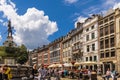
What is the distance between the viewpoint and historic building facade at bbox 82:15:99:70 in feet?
232

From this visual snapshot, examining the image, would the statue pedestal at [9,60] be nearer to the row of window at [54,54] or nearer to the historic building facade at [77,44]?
the historic building facade at [77,44]

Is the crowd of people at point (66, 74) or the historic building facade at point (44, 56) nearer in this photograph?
the crowd of people at point (66, 74)

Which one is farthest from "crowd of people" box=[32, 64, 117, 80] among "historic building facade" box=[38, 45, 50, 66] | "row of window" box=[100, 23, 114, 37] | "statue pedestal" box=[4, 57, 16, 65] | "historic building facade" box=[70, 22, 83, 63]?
"historic building facade" box=[38, 45, 50, 66]

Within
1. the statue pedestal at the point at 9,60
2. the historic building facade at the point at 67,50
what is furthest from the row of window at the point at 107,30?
the historic building facade at the point at 67,50

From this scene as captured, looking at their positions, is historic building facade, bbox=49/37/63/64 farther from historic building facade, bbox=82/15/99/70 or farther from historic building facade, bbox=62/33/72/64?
historic building facade, bbox=82/15/99/70

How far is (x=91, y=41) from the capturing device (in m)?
73.5

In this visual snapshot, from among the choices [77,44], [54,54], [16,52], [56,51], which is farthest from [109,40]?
[54,54]

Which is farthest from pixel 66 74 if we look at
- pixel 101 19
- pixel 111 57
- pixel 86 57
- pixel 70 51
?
pixel 70 51

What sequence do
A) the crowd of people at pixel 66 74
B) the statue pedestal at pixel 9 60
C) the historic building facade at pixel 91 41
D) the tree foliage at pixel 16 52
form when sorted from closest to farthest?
1. the crowd of people at pixel 66 74
2. the historic building facade at pixel 91 41
3. the statue pedestal at pixel 9 60
4. the tree foliage at pixel 16 52

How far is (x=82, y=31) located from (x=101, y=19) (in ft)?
41.8

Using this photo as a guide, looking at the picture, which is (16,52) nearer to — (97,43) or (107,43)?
(97,43)

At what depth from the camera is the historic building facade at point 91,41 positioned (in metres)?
70.6

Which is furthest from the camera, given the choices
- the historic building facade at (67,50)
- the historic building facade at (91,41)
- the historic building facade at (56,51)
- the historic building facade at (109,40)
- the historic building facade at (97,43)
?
the historic building facade at (56,51)

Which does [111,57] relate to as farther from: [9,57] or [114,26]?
[9,57]
